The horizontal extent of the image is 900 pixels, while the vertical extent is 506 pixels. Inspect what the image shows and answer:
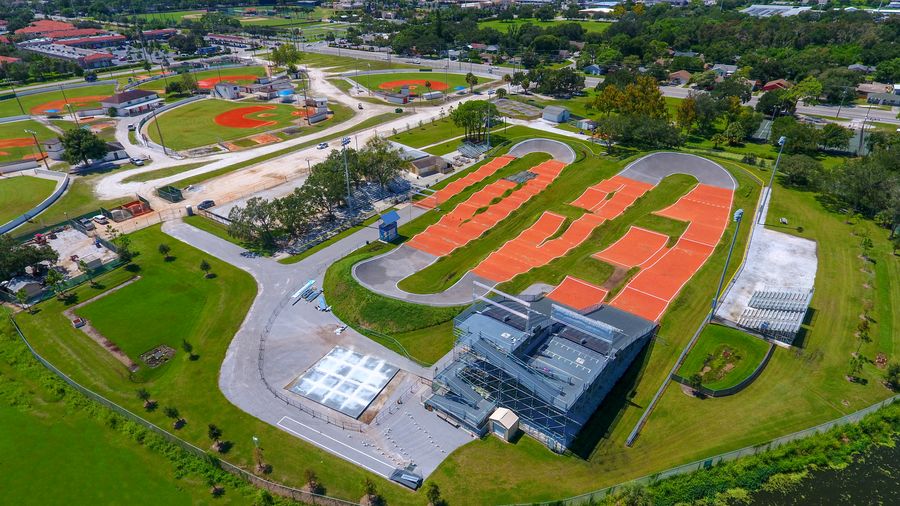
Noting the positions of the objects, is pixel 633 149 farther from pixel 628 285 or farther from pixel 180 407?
pixel 180 407

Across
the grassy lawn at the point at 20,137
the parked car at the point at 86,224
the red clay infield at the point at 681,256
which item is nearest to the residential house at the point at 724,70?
the red clay infield at the point at 681,256

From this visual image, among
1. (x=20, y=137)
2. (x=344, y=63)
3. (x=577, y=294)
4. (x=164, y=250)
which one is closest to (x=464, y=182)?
(x=577, y=294)

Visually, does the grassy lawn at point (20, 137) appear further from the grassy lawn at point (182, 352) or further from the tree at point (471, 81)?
the tree at point (471, 81)

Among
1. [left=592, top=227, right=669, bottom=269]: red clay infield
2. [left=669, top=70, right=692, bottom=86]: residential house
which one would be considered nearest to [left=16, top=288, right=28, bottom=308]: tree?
[left=592, top=227, right=669, bottom=269]: red clay infield

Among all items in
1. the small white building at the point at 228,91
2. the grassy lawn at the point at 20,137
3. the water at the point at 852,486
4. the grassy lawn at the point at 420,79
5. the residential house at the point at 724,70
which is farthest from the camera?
the residential house at the point at 724,70

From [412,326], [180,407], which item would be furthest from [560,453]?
[180,407]

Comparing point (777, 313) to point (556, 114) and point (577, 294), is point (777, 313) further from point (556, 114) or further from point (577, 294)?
point (556, 114)
